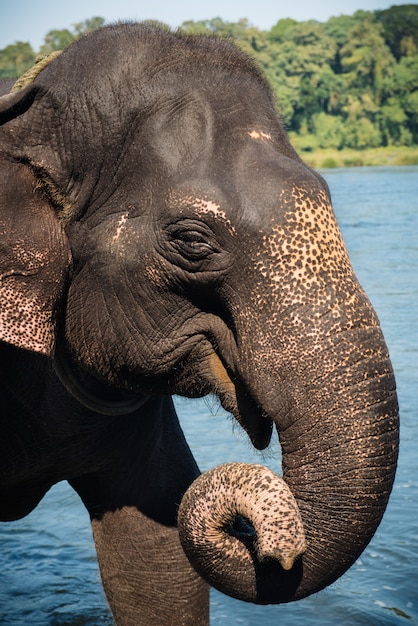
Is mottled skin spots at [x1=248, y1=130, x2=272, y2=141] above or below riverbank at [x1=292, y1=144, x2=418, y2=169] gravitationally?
above

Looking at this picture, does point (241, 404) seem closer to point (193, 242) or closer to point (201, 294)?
point (201, 294)

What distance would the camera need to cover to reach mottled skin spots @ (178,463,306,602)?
2596 millimetres

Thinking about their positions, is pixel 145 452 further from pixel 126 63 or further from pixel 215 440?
pixel 215 440

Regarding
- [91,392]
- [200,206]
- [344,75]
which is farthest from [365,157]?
[200,206]

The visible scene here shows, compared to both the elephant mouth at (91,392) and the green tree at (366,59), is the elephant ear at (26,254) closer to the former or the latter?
the elephant mouth at (91,392)

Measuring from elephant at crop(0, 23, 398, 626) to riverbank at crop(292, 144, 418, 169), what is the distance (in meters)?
47.1

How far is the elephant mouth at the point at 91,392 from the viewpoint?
330 cm

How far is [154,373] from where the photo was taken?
3092 millimetres

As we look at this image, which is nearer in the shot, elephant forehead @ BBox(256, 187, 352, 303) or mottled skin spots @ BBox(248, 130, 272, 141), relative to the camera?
elephant forehead @ BBox(256, 187, 352, 303)

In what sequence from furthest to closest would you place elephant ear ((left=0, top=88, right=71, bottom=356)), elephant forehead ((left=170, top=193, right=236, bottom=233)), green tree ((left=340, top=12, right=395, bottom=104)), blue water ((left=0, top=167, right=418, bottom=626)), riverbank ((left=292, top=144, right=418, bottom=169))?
green tree ((left=340, top=12, right=395, bottom=104)), riverbank ((left=292, top=144, right=418, bottom=169)), blue water ((left=0, top=167, right=418, bottom=626)), elephant ear ((left=0, top=88, right=71, bottom=356)), elephant forehead ((left=170, top=193, right=236, bottom=233))

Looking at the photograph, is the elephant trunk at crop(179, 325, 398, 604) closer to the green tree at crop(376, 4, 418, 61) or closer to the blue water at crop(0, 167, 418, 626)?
the blue water at crop(0, 167, 418, 626)

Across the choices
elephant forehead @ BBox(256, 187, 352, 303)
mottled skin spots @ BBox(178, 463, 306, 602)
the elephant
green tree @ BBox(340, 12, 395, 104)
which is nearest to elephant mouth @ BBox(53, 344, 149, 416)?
the elephant

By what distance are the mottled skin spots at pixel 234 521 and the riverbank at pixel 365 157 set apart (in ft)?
156

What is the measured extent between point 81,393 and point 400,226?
50.7 ft
